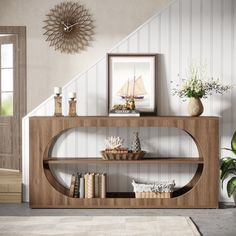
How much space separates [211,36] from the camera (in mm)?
6086

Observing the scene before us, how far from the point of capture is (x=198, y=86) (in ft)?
19.1

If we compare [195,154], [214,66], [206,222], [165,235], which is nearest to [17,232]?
[165,235]

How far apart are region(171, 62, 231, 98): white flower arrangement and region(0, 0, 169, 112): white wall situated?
154 cm

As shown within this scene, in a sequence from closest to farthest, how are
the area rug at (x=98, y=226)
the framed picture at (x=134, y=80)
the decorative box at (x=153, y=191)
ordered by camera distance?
the area rug at (x=98, y=226)
the decorative box at (x=153, y=191)
the framed picture at (x=134, y=80)

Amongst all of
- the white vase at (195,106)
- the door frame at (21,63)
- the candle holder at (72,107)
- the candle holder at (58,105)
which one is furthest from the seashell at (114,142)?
the door frame at (21,63)

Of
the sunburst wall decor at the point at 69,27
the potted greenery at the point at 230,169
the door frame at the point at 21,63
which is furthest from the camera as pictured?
the door frame at the point at 21,63

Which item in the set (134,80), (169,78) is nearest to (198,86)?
(169,78)

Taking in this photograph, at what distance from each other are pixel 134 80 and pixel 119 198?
122cm

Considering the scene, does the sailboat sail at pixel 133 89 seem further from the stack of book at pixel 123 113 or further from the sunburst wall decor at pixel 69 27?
the sunburst wall decor at pixel 69 27

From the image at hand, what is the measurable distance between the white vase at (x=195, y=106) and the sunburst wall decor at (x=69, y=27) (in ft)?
6.75

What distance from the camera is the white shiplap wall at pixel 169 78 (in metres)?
6.08

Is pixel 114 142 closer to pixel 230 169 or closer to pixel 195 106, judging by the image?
pixel 195 106

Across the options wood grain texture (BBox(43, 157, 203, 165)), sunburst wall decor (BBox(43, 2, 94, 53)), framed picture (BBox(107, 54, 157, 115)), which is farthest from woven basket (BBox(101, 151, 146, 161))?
sunburst wall decor (BBox(43, 2, 94, 53))

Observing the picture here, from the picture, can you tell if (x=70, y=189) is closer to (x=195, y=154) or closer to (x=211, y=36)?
(x=195, y=154)
